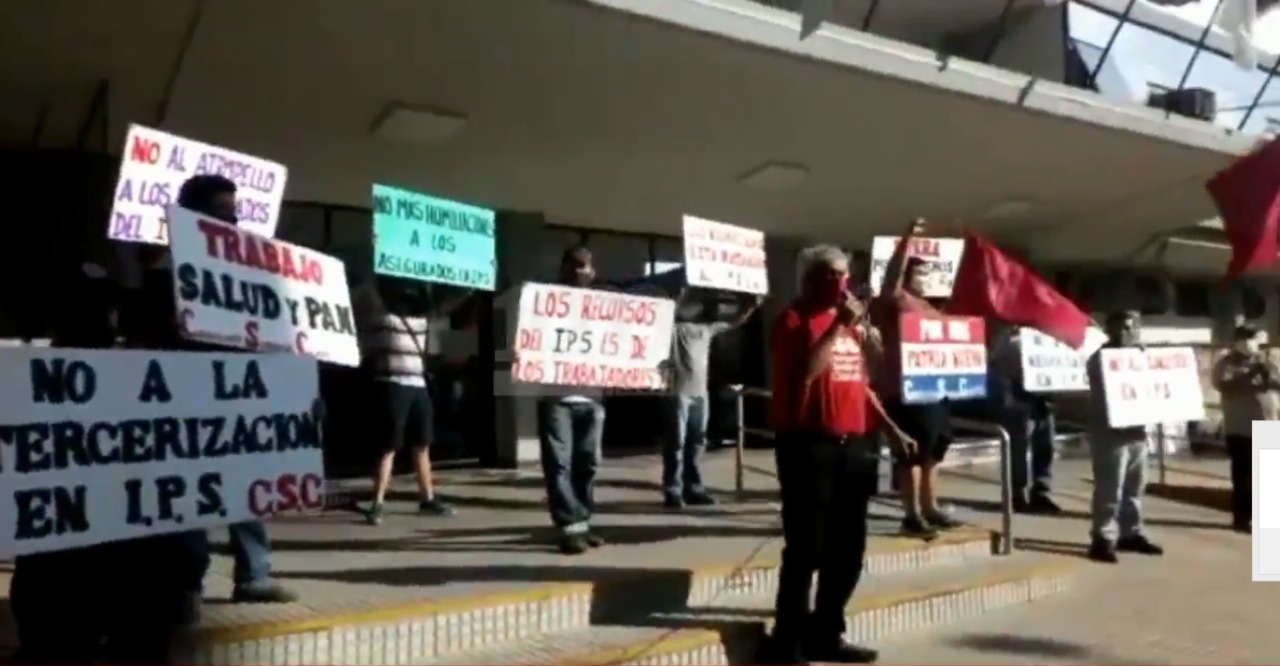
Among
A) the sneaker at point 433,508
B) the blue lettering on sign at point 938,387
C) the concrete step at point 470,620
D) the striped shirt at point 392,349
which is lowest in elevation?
the concrete step at point 470,620

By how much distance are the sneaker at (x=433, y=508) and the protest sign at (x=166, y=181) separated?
2.25 m

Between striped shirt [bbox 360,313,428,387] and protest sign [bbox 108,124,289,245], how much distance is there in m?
0.99

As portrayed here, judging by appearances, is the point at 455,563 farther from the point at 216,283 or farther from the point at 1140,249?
the point at 1140,249

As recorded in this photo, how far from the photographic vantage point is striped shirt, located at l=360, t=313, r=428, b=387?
23.6 feet

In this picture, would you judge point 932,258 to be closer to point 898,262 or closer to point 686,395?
point 686,395

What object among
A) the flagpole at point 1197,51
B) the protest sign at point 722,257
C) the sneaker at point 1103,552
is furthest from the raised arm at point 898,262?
the flagpole at point 1197,51

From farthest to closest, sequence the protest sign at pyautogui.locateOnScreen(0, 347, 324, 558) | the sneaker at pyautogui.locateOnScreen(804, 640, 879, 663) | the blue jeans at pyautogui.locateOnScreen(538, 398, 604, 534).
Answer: the blue jeans at pyautogui.locateOnScreen(538, 398, 604, 534)
the sneaker at pyautogui.locateOnScreen(804, 640, 879, 663)
the protest sign at pyautogui.locateOnScreen(0, 347, 324, 558)

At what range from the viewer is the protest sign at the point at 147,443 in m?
3.49

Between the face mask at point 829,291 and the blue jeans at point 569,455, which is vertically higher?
the face mask at point 829,291

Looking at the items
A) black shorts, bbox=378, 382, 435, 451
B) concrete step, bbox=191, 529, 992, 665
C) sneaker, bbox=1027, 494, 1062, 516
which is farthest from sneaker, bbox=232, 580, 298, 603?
sneaker, bbox=1027, 494, 1062, 516

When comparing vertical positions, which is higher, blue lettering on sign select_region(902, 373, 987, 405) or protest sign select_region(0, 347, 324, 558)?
blue lettering on sign select_region(902, 373, 987, 405)

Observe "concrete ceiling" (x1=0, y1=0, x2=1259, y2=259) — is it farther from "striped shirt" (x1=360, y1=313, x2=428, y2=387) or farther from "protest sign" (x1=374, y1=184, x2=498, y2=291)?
"striped shirt" (x1=360, y1=313, x2=428, y2=387)

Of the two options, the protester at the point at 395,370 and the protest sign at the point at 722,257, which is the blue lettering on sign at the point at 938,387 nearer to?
the protest sign at the point at 722,257

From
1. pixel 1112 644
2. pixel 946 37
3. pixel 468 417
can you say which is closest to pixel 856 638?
pixel 1112 644
